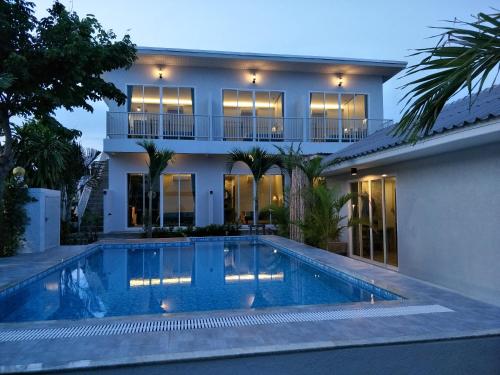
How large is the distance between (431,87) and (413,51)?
0.35 m

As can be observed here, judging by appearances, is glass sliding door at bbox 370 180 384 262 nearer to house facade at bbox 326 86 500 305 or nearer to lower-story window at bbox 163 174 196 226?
house facade at bbox 326 86 500 305

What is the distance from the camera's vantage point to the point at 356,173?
1052 centimetres

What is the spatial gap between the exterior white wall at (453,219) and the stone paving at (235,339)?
1633mm

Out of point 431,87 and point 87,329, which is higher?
point 431,87

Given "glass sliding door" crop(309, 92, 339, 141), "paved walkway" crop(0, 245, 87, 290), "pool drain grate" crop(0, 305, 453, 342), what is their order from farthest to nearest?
1. "glass sliding door" crop(309, 92, 339, 141)
2. "paved walkway" crop(0, 245, 87, 290)
3. "pool drain grate" crop(0, 305, 453, 342)

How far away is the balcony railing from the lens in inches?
635

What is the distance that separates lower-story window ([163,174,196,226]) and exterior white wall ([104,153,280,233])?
0.71ft

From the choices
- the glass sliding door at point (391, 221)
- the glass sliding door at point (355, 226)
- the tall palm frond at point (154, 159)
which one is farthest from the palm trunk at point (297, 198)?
the tall palm frond at point (154, 159)

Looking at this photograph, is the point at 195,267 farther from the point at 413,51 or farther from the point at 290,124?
the point at 290,124

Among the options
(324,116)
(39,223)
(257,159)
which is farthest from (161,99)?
(39,223)

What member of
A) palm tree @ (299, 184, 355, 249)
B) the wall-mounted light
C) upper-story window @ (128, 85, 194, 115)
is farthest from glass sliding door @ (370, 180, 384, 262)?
the wall-mounted light

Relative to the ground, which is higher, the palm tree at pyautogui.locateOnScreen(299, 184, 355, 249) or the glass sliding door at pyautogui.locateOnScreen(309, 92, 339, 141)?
the glass sliding door at pyautogui.locateOnScreen(309, 92, 339, 141)

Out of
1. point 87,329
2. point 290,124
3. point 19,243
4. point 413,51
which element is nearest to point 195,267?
point 19,243

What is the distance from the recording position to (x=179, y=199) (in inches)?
664
